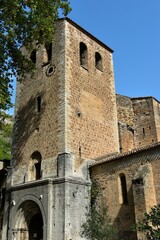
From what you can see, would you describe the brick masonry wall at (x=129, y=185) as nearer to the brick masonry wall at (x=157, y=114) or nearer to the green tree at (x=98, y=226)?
the green tree at (x=98, y=226)

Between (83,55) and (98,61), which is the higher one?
(98,61)

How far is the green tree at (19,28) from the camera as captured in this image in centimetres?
1343

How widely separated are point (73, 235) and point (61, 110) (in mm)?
6569

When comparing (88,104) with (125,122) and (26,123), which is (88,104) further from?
(125,122)

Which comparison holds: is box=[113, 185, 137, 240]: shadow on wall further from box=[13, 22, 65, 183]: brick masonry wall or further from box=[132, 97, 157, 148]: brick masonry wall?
box=[132, 97, 157, 148]: brick masonry wall

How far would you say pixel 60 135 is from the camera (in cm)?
1548

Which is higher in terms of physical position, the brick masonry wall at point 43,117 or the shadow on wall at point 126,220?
the brick masonry wall at point 43,117

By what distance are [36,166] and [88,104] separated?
491cm

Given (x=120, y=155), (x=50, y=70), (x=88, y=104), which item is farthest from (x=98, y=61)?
(x=120, y=155)

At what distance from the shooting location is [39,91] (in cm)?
1811

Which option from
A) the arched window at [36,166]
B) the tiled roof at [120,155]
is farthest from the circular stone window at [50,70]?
the tiled roof at [120,155]

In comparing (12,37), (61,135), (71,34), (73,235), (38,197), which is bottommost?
(73,235)

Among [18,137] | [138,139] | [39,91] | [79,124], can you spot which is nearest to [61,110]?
[79,124]

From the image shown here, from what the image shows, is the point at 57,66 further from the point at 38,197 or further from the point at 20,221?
the point at 20,221
